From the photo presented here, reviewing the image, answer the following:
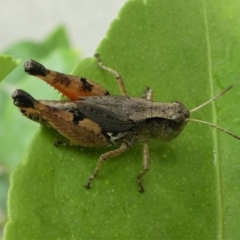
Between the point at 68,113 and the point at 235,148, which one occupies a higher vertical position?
the point at 68,113

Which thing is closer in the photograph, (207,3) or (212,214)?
(212,214)

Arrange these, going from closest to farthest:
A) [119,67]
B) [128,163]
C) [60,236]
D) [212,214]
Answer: [60,236] → [212,214] → [119,67] → [128,163]

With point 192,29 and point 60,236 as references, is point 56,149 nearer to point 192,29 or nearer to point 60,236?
point 60,236

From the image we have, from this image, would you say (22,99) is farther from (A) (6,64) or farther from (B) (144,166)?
(B) (144,166)

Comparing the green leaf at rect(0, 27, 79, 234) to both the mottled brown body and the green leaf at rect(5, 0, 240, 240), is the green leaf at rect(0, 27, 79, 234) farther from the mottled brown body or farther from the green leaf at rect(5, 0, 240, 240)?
the green leaf at rect(5, 0, 240, 240)

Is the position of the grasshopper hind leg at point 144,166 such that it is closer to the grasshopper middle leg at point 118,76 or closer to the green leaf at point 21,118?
the grasshopper middle leg at point 118,76

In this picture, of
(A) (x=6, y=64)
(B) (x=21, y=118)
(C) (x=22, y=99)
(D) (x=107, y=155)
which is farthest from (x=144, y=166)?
(B) (x=21, y=118)

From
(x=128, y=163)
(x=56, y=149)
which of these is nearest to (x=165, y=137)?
(x=128, y=163)
